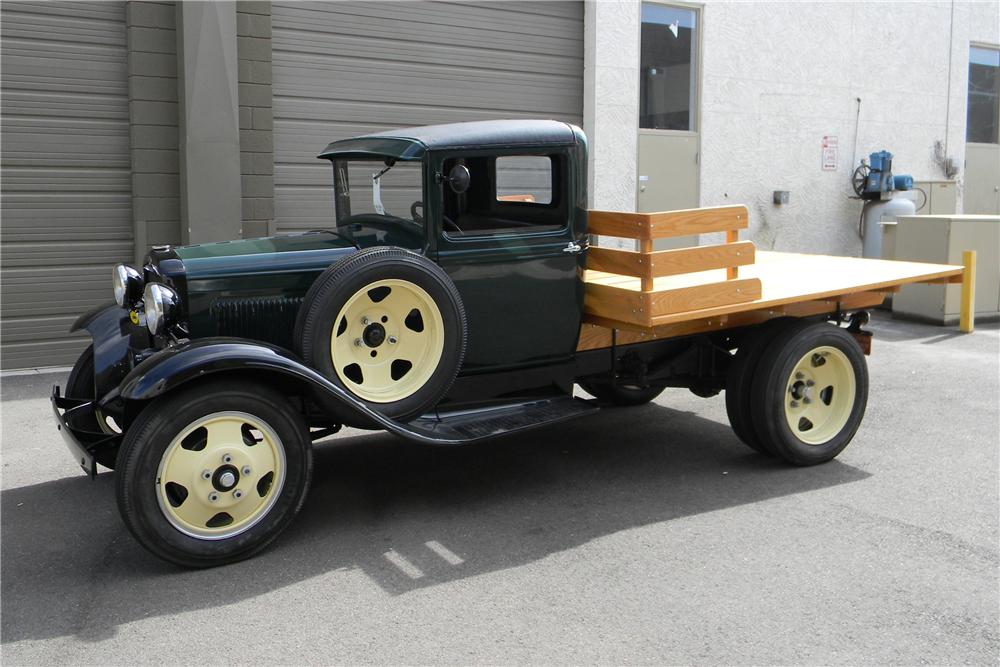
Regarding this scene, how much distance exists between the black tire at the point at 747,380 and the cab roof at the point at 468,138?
1529mm

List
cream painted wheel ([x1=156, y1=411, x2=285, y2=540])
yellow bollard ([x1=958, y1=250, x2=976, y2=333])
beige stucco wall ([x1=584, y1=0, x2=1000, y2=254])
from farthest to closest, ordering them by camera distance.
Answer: beige stucco wall ([x1=584, y1=0, x2=1000, y2=254]), yellow bollard ([x1=958, y1=250, x2=976, y2=333]), cream painted wheel ([x1=156, y1=411, x2=285, y2=540])

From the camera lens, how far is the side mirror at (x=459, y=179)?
14.8 feet

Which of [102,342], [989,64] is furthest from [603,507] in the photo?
[989,64]

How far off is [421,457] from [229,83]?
4511mm

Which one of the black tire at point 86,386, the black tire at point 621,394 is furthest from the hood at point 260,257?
the black tire at point 621,394

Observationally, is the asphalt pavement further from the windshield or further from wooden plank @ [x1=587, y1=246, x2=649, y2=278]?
the windshield

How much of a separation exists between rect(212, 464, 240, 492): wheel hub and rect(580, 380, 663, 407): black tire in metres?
2.69

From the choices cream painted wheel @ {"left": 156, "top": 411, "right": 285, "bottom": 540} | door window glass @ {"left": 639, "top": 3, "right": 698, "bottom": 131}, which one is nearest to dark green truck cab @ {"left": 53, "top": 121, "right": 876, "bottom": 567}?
cream painted wheel @ {"left": 156, "top": 411, "right": 285, "bottom": 540}

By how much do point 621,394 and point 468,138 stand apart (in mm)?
2560

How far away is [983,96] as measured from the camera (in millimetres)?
15320

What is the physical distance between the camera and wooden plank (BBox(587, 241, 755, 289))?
4785 millimetres

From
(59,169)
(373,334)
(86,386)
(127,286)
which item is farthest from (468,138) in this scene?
(59,169)

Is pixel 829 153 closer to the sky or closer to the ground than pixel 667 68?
closer to the ground

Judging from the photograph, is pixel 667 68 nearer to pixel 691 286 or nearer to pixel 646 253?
pixel 691 286
